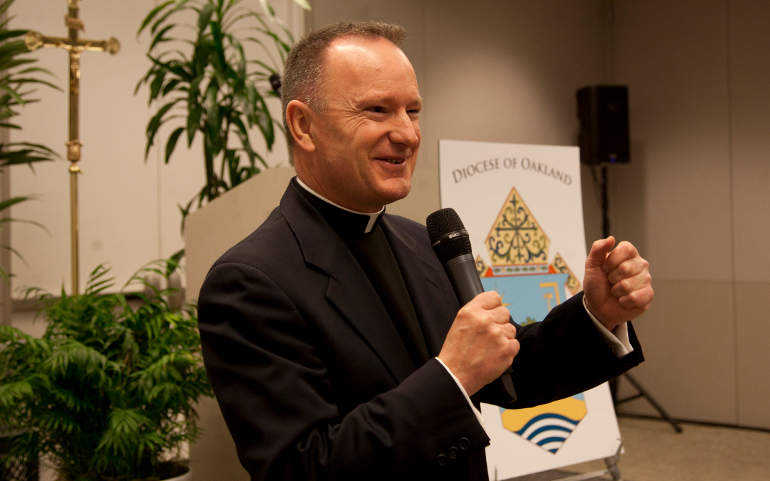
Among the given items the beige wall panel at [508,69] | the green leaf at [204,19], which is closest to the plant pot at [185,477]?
the green leaf at [204,19]

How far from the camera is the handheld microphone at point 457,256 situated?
1.15m

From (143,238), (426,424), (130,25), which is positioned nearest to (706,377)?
(143,238)

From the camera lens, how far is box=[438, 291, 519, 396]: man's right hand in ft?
3.22

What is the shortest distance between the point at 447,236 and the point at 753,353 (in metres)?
4.39

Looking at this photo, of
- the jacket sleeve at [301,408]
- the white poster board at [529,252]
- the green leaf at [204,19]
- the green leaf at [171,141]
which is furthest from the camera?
the green leaf at [171,141]

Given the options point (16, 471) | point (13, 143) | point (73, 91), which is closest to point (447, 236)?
point (16, 471)

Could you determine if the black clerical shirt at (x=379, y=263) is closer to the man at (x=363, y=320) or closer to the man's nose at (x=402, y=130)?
the man at (x=363, y=320)

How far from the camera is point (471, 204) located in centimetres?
269

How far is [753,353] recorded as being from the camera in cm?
486

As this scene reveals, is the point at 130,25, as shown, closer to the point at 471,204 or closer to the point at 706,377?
the point at 471,204

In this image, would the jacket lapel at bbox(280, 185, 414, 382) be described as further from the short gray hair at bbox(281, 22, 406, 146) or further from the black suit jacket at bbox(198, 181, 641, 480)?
the short gray hair at bbox(281, 22, 406, 146)

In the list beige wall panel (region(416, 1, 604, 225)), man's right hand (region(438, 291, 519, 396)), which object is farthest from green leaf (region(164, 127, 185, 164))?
man's right hand (region(438, 291, 519, 396))

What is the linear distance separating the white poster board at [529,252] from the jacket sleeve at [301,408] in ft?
5.22

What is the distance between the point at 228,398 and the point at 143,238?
3059mm
